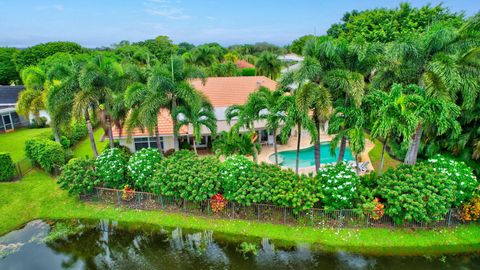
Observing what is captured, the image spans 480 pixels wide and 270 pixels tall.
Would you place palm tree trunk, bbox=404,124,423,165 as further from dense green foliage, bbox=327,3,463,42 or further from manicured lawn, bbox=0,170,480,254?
dense green foliage, bbox=327,3,463,42

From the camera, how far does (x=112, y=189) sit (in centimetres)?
1852

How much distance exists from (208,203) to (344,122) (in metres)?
8.75

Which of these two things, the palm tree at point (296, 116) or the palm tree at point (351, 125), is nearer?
the palm tree at point (351, 125)

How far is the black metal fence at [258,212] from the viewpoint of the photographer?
1573 centimetres

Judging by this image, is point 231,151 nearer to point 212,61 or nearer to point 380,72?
point 380,72

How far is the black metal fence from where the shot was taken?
1573 centimetres

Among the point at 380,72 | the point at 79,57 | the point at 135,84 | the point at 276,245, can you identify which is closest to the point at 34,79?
the point at 79,57

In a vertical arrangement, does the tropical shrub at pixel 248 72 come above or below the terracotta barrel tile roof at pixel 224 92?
above

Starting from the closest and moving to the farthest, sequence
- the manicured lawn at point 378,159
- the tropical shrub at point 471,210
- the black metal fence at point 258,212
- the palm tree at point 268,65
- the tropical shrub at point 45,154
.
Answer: the tropical shrub at point 471,210, the black metal fence at point 258,212, the tropical shrub at point 45,154, the manicured lawn at point 378,159, the palm tree at point 268,65

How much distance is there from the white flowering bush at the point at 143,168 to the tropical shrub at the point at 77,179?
2.34 metres

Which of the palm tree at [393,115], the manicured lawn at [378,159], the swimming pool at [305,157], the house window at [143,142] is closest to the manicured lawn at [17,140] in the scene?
the house window at [143,142]

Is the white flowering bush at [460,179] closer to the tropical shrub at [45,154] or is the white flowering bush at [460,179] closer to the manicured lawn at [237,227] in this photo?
the manicured lawn at [237,227]

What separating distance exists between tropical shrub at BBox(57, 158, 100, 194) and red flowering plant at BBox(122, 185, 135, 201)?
173cm

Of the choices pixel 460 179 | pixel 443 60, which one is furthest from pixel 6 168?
pixel 460 179
